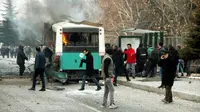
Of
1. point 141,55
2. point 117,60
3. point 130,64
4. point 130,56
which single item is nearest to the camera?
point 117,60

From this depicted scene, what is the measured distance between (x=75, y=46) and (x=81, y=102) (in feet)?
25.0

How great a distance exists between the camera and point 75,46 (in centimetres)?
2180

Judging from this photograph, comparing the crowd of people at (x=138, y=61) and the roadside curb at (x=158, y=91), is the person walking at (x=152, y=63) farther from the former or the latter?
the roadside curb at (x=158, y=91)

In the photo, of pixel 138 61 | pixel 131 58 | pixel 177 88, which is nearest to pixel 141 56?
pixel 138 61

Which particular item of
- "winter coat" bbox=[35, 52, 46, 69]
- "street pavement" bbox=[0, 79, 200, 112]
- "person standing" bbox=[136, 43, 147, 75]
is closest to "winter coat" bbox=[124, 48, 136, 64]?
"person standing" bbox=[136, 43, 147, 75]

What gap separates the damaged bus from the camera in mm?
21594

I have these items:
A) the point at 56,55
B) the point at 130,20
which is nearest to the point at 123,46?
the point at 56,55

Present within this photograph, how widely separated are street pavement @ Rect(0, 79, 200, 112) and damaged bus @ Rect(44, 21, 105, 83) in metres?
3.15

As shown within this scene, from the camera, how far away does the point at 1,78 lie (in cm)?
2384

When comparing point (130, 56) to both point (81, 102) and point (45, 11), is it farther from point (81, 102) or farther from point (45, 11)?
point (45, 11)

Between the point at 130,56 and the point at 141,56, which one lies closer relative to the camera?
the point at 130,56

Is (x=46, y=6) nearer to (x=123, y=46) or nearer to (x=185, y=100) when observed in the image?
(x=123, y=46)

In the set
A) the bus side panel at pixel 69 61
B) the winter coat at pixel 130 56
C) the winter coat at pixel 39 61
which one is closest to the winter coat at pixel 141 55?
the winter coat at pixel 130 56

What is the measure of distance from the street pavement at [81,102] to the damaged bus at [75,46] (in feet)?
10.3
